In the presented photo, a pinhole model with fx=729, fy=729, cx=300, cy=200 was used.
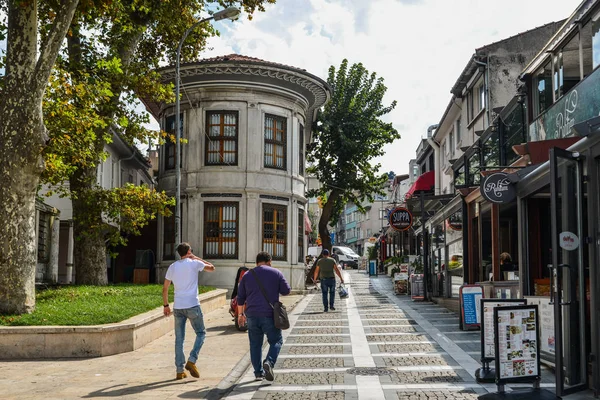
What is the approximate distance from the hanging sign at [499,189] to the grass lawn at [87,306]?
21.9 feet

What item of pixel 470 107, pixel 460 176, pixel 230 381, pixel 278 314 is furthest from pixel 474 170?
pixel 230 381

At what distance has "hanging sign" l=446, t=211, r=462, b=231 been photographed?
19.6 meters

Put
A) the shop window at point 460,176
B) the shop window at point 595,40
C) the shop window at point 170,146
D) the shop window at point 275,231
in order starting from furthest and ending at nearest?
the shop window at point 170,146, the shop window at point 275,231, the shop window at point 460,176, the shop window at point 595,40

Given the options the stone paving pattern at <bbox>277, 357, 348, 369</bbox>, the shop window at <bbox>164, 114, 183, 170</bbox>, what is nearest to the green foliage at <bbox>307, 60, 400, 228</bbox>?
the shop window at <bbox>164, 114, 183, 170</bbox>

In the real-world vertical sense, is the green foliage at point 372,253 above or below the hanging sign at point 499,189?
below

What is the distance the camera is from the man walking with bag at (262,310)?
366 inches

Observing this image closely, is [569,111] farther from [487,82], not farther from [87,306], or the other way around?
[487,82]

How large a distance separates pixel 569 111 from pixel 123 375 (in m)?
9.20

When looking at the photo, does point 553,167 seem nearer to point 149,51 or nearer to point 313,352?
point 313,352

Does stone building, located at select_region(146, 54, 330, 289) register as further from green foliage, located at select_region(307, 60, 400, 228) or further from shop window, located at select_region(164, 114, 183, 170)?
green foliage, located at select_region(307, 60, 400, 228)

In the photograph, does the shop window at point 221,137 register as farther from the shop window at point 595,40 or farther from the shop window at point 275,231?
the shop window at point 595,40

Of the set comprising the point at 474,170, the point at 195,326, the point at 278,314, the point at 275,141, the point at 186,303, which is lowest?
the point at 195,326

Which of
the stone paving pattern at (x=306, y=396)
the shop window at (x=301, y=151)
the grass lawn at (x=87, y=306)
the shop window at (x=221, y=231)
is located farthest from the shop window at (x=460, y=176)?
the stone paving pattern at (x=306, y=396)

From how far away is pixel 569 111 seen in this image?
13562 millimetres
